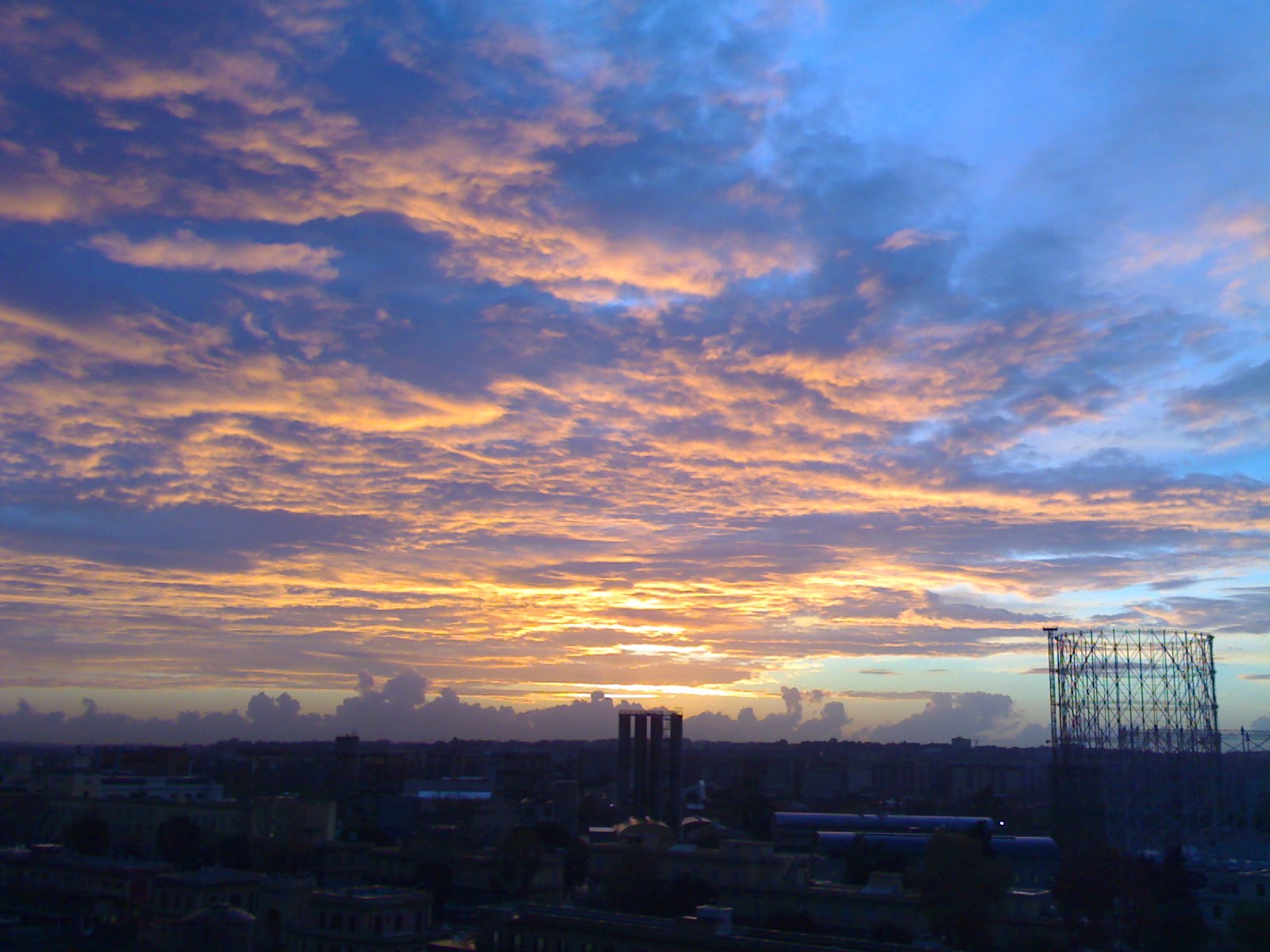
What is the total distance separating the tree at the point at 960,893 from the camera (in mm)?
22641

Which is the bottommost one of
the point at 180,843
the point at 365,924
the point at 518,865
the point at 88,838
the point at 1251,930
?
the point at 88,838

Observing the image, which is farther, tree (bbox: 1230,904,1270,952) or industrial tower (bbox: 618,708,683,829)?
industrial tower (bbox: 618,708,683,829)

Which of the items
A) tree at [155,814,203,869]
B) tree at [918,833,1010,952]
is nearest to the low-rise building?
tree at [918,833,1010,952]

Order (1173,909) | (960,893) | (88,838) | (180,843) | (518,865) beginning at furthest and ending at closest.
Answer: (88,838), (180,843), (518,865), (1173,909), (960,893)

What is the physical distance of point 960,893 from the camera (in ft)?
75.9

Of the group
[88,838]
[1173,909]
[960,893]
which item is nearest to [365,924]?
[960,893]

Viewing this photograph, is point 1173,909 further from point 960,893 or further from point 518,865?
point 518,865

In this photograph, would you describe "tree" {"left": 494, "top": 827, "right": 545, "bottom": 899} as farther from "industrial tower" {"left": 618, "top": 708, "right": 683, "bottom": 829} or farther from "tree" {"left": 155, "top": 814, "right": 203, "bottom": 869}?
"industrial tower" {"left": 618, "top": 708, "right": 683, "bottom": 829}

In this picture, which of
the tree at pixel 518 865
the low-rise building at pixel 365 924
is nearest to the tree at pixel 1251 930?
the low-rise building at pixel 365 924

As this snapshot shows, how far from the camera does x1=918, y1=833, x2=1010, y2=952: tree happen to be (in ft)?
74.3

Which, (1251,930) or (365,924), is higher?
(365,924)

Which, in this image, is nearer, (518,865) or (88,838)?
(518,865)

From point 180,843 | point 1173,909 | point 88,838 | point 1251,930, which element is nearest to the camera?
point 1251,930

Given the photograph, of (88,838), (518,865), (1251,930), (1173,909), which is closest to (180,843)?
(88,838)
